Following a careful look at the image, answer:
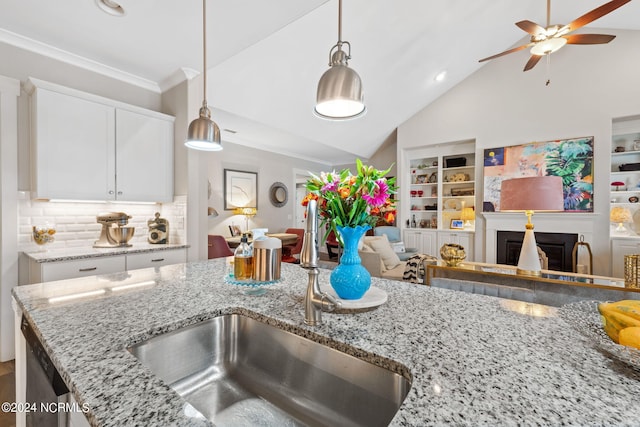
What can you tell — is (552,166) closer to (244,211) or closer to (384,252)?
(384,252)

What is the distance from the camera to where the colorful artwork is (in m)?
4.23

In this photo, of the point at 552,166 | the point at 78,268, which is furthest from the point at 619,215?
the point at 78,268

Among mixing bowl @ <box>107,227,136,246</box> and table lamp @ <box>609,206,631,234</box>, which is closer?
mixing bowl @ <box>107,227,136,246</box>

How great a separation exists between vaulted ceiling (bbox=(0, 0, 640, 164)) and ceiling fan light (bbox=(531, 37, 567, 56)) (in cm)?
109

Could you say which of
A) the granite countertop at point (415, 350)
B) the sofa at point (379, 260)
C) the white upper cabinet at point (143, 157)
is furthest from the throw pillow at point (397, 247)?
the granite countertop at point (415, 350)

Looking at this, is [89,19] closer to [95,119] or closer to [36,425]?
[95,119]

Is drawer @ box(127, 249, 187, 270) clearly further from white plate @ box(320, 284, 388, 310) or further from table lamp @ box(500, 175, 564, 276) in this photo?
table lamp @ box(500, 175, 564, 276)

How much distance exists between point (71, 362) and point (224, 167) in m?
4.95

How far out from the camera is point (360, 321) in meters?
0.88

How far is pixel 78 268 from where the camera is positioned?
88.1 inches

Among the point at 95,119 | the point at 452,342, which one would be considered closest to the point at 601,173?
the point at 452,342

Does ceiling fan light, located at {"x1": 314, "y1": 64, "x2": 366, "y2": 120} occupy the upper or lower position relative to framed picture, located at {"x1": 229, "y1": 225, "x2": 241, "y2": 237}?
upper

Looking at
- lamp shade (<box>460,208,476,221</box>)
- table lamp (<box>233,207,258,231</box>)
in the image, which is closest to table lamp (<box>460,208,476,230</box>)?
lamp shade (<box>460,208,476,221</box>)

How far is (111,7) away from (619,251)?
6.26 metres
